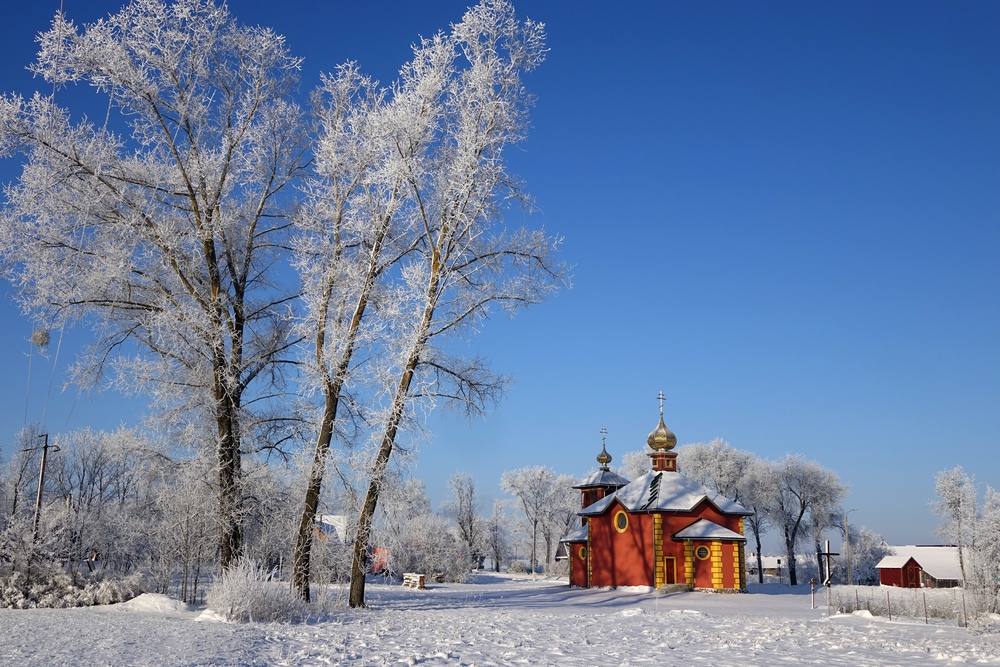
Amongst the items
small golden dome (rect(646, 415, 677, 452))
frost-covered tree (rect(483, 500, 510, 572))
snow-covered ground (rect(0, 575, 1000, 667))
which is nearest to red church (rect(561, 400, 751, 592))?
small golden dome (rect(646, 415, 677, 452))

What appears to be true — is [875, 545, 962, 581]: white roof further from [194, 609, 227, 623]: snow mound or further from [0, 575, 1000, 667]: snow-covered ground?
[194, 609, 227, 623]: snow mound

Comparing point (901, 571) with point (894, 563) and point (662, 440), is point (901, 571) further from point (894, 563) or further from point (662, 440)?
point (662, 440)

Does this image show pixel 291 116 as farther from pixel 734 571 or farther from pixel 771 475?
pixel 771 475

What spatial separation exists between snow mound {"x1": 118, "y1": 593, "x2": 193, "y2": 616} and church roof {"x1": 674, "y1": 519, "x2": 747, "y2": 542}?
1839cm

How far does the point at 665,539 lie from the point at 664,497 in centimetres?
156

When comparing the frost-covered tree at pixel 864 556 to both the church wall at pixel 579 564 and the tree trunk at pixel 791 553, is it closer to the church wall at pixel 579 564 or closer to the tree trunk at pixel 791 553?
Result: the tree trunk at pixel 791 553

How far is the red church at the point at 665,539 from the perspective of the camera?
90.0ft

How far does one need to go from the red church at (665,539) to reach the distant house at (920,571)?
2297 cm

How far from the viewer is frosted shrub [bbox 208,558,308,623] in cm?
1161

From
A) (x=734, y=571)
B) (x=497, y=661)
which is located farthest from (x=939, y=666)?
(x=734, y=571)

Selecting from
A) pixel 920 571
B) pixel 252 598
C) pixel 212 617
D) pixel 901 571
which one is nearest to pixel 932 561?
pixel 920 571

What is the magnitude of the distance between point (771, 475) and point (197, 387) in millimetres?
42919

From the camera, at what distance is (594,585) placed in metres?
29.7

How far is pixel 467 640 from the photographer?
962 cm
